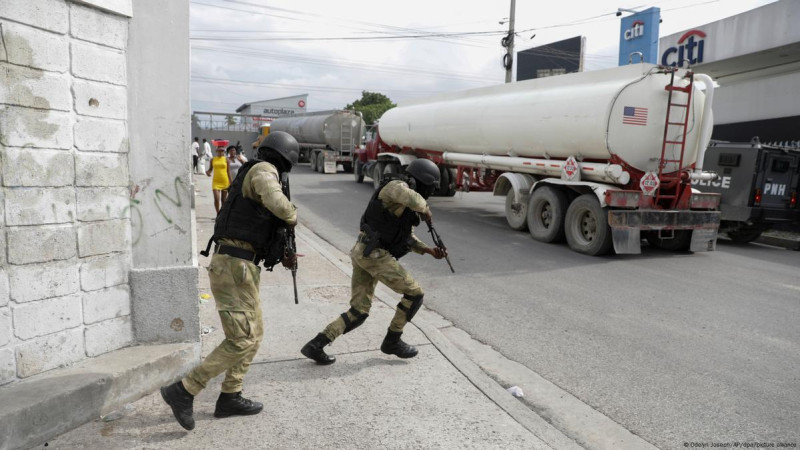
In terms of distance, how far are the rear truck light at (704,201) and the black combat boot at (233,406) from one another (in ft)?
27.5

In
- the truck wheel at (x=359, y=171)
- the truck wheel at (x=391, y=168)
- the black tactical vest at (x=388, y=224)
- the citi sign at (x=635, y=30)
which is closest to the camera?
the black tactical vest at (x=388, y=224)

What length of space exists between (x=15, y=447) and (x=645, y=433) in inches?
135

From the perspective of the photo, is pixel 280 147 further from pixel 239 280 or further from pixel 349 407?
pixel 349 407

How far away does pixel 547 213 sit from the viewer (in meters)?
10.1

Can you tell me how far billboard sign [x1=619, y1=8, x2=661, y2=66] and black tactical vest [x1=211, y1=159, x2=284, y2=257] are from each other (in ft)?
61.8

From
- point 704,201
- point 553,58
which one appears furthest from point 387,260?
point 553,58

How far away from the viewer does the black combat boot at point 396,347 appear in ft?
13.7

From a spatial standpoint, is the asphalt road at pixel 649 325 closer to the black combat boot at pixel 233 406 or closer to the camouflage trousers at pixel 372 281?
the camouflage trousers at pixel 372 281

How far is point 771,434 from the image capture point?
329 cm

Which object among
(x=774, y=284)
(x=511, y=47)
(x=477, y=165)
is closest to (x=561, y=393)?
(x=774, y=284)

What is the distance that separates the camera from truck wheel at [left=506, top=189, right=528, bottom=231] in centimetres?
1061

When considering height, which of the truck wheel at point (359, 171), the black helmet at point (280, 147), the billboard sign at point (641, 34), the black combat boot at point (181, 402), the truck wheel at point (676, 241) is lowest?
the black combat boot at point (181, 402)

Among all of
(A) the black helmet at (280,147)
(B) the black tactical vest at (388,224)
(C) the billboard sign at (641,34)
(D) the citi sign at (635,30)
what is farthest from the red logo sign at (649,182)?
(D) the citi sign at (635,30)

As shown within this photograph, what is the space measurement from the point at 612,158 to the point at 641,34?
14197 millimetres
